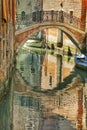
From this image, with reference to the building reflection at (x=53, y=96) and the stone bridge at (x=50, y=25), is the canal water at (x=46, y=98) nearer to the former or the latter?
the building reflection at (x=53, y=96)

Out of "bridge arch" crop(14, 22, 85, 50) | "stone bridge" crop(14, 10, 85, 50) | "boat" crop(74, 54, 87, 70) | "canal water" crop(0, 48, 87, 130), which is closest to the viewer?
"canal water" crop(0, 48, 87, 130)

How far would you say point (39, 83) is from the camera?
2181 cm

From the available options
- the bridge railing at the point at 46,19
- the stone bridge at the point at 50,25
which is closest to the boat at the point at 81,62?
the stone bridge at the point at 50,25

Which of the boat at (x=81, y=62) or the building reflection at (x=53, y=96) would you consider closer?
the building reflection at (x=53, y=96)

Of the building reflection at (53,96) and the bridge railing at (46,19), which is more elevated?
the bridge railing at (46,19)

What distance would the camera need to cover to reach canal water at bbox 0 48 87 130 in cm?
1375

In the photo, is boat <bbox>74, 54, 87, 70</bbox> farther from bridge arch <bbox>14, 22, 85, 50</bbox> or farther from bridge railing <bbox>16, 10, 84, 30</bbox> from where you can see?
bridge railing <bbox>16, 10, 84, 30</bbox>

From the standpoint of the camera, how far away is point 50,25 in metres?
29.0

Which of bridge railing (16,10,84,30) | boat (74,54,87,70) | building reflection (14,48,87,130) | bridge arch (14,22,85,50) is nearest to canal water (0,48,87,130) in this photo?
building reflection (14,48,87,130)

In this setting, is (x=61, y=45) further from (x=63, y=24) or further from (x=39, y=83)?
(x=39, y=83)

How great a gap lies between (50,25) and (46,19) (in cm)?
67

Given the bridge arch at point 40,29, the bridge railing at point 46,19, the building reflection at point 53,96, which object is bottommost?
the building reflection at point 53,96

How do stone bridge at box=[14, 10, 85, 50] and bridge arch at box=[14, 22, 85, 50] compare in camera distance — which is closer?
bridge arch at box=[14, 22, 85, 50]

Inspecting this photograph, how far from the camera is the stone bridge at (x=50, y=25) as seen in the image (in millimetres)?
27250
